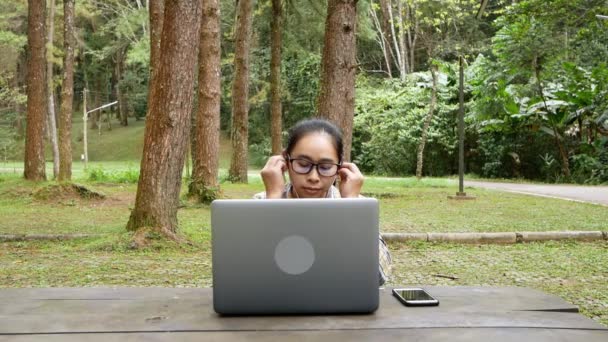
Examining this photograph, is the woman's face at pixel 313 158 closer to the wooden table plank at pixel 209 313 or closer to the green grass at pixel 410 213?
the wooden table plank at pixel 209 313

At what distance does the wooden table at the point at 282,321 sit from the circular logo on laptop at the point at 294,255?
0.46ft

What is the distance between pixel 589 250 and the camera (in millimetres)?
7484

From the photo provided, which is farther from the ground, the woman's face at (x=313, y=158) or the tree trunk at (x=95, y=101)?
the tree trunk at (x=95, y=101)

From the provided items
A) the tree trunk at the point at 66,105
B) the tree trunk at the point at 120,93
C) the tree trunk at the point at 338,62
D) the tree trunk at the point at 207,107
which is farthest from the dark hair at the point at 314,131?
the tree trunk at the point at 120,93

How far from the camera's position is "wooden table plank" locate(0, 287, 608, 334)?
1771mm

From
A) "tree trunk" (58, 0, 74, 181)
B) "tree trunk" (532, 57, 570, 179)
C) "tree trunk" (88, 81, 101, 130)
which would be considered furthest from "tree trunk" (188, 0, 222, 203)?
"tree trunk" (88, 81, 101, 130)

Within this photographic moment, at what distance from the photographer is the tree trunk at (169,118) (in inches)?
290

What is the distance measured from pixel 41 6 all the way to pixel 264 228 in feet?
52.0

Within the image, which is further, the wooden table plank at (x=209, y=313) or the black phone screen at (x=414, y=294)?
the black phone screen at (x=414, y=294)

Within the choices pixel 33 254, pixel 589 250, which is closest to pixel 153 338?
pixel 33 254

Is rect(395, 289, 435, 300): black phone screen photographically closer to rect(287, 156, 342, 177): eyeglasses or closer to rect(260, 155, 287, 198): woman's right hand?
rect(287, 156, 342, 177): eyeglasses

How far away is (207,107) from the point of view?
42.5 ft

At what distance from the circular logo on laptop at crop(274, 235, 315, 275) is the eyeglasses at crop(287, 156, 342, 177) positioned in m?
0.75

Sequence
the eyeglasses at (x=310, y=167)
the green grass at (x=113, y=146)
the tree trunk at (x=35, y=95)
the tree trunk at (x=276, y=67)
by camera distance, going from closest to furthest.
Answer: the eyeglasses at (x=310, y=167) → the tree trunk at (x=35, y=95) → the tree trunk at (x=276, y=67) → the green grass at (x=113, y=146)
